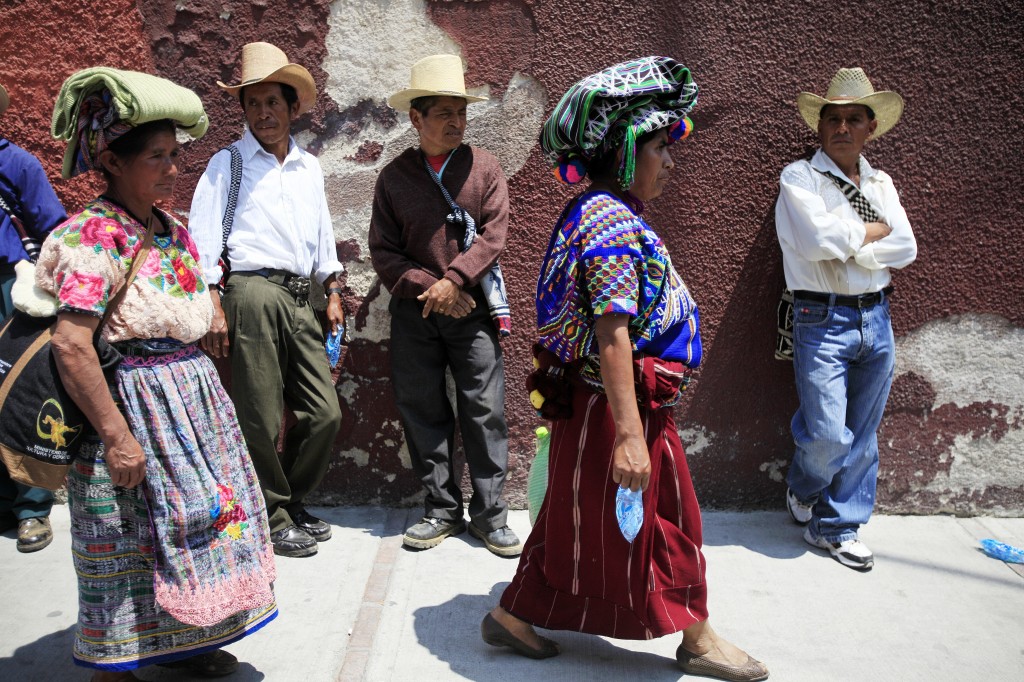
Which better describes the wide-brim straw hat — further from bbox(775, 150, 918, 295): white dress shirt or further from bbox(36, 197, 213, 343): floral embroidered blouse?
bbox(775, 150, 918, 295): white dress shirt

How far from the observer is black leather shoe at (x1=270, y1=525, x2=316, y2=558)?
3.72 metres

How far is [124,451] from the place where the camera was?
241 centimetres

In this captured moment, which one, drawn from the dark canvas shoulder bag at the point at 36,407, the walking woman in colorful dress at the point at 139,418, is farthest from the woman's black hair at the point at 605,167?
the dark canvas shoulder bag at the point at 36,407

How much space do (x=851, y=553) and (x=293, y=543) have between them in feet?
7.65

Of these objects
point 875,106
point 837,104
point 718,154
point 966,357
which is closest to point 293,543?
point 718,154

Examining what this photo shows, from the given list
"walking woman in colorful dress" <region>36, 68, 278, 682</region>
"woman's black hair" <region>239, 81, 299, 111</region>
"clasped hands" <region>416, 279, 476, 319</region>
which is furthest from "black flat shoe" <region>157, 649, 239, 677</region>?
"woman's black hair" <region>239, 81, 299, 111</region>

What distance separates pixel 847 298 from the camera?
3750mm

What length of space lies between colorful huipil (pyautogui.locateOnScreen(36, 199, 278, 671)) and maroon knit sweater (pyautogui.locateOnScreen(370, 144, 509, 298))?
1196 millimetres

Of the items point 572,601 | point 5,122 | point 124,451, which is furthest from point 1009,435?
point 5,122

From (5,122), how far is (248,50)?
4.02 feet

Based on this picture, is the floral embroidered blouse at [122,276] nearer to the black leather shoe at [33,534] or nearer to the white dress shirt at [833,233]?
the black leather shoe at [33,534]

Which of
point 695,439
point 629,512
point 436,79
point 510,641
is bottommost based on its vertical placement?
point 510,641

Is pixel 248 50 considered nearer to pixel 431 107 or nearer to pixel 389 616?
pixel 431 107

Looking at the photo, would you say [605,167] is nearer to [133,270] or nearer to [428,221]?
[428,221]
